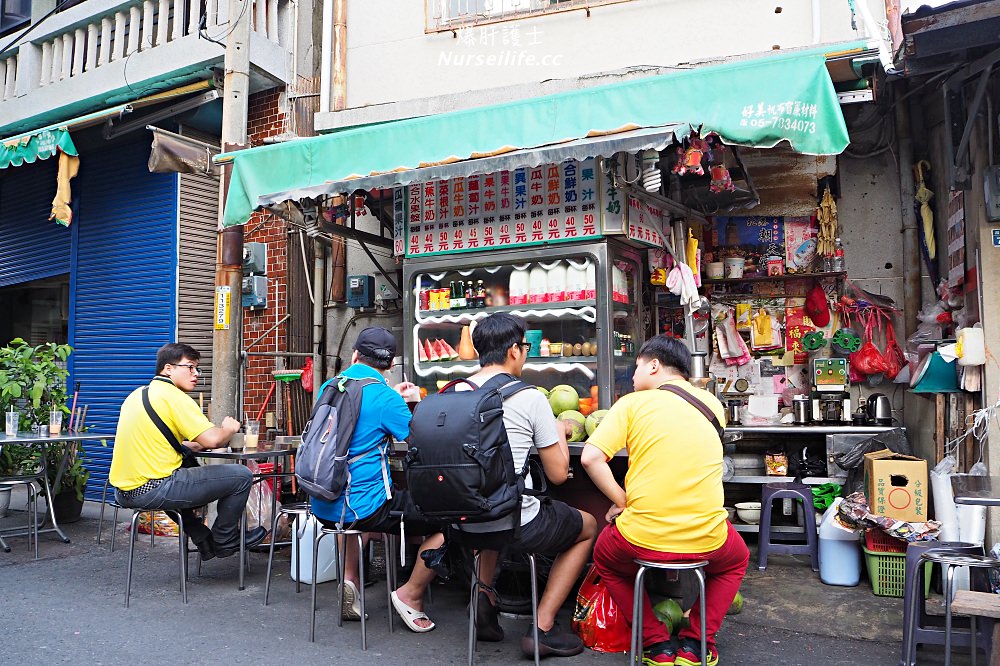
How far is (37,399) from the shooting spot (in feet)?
25.0

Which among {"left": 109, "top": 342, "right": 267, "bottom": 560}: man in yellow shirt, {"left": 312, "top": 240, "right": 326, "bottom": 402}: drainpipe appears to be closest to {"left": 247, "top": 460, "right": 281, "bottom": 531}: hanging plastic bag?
{"left": 109, "top": 342, "right": 267, "bottom": 560}: man in yellow shirt

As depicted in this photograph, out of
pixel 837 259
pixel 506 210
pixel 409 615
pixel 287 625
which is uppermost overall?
pixel 506 210

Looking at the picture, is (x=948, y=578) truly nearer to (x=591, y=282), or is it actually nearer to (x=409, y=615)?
(x=409, y=615)

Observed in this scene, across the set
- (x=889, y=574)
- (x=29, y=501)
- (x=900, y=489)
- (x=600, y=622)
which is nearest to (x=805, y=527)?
(x=889, y=574)

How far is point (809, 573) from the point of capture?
5.87 m

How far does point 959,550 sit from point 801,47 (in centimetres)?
407

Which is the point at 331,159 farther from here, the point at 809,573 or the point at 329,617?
the point at 809,573

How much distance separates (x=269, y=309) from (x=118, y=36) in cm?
409

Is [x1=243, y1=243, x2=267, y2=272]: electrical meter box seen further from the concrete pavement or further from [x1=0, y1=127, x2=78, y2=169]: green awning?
the concrete pavement

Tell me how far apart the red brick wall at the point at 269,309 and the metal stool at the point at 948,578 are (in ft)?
21.8

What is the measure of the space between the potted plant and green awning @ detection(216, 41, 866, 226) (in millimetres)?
3057

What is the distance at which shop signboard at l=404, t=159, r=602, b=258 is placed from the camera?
6.53m

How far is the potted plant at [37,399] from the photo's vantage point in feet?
25.0

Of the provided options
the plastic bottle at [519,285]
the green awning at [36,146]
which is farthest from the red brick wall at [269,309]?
the plastic bottle at [519,285]
